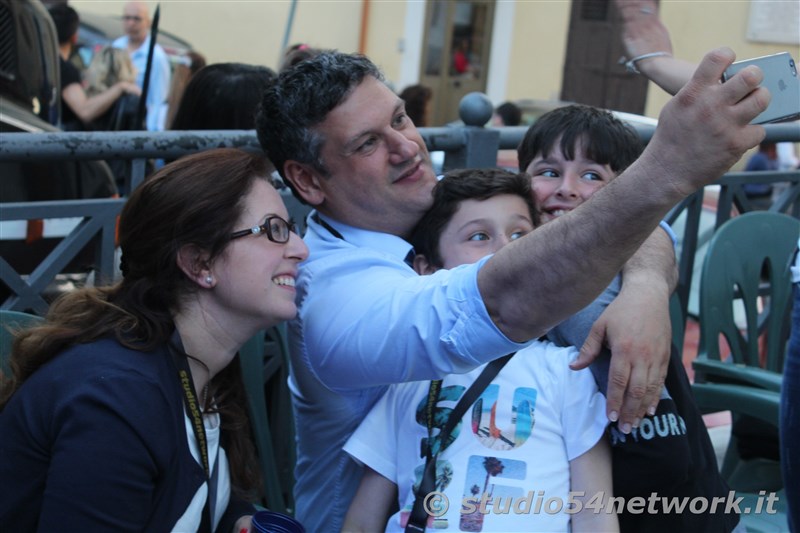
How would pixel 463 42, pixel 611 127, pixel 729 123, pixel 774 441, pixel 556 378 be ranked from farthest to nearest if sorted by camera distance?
pixel 463 42
pixel 774 441
pixel 611 127
pixel 556 378
pixel 729 123

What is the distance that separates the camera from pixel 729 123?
140 centimetres

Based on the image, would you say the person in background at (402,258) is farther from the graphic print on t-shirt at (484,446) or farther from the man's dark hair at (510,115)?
the man's dark hair at (510,115)

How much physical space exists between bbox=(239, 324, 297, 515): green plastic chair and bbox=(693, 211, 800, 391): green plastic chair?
4.50ft

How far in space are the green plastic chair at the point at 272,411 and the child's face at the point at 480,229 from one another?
74cm

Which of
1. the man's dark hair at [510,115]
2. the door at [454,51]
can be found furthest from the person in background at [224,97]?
the door at [454,51]

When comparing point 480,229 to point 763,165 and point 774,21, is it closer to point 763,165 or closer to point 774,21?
point 763,165

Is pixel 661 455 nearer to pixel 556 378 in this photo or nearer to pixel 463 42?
pixel 556 378

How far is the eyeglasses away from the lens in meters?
2.04

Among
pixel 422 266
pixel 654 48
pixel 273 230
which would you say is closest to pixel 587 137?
pixel 654 48

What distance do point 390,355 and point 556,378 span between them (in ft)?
1.30

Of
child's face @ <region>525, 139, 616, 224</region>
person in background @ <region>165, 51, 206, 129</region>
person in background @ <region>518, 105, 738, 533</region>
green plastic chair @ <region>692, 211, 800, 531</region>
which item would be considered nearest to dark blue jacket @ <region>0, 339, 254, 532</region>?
person in background @ <region>518, 105, 738, 533</region>

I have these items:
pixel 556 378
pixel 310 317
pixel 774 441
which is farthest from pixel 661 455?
pixel 774 441

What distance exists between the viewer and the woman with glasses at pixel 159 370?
1.74 m

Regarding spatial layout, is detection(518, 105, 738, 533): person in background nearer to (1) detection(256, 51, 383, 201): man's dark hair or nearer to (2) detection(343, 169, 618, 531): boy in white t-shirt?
(2) detection(343, 169, 618, 531): boy in white t-shirt
